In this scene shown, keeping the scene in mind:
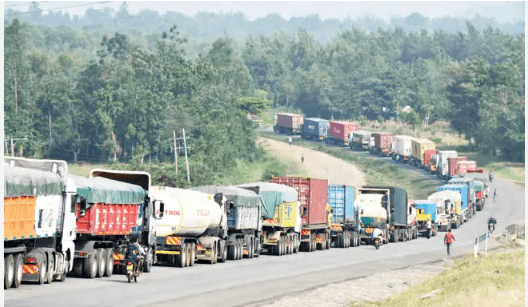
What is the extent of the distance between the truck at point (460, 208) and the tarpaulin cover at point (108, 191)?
61.7m

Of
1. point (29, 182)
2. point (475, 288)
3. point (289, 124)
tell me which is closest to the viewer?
point (29, 182)

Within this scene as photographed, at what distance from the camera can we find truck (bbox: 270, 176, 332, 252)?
59469 millimetres

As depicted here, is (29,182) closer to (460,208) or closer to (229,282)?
(229,282)

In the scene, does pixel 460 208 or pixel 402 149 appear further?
pixel 402 149

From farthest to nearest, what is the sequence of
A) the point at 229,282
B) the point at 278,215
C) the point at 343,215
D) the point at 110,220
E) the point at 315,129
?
the point at 315,129 < the point at 343,215 < the point at 278,215 < the point at 229,282 < the point at 110,220

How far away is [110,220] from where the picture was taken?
120ft

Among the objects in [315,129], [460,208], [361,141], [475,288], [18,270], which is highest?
[18,270]

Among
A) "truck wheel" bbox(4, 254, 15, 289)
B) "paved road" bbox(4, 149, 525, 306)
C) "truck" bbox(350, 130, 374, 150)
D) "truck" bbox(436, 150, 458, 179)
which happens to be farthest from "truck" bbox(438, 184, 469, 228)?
"truck wheel" bbox(4, 254, 15, 289)

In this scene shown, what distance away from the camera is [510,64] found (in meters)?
186

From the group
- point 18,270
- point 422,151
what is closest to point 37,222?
point 18,270

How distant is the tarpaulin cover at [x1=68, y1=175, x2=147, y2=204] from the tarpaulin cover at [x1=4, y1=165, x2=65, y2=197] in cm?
149

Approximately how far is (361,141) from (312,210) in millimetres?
103952

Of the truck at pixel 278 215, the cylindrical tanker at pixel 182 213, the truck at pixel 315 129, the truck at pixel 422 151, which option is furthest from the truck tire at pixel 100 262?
the truck at pixel 315 129

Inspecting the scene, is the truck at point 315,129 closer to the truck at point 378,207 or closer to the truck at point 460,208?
the truck at point 460,208
